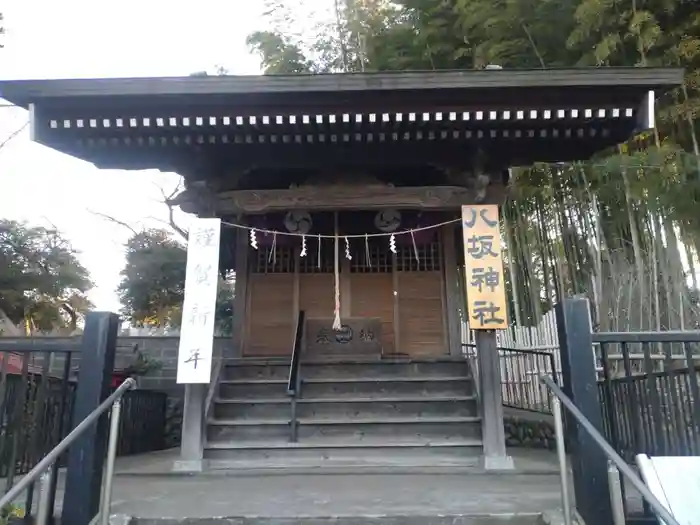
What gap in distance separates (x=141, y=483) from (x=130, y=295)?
560 inches

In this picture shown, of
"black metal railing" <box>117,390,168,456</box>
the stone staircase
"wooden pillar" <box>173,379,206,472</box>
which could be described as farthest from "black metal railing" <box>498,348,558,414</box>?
"black metal railing" <box>117,390,168,456</box>

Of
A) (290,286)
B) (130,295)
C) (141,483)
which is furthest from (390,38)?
(130,295)

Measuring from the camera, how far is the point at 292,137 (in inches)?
231

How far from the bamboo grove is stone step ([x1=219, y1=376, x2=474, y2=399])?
343cm

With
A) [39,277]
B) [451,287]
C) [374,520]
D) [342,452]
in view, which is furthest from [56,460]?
[39,277]

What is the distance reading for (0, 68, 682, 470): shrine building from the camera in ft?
17.6

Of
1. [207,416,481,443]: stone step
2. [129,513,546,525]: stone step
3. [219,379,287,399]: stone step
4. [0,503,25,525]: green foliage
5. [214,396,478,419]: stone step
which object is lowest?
[129,513,546,525]: stone step

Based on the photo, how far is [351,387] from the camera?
6.84 meters

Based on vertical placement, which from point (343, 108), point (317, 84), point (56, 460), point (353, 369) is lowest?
point (56, 460)

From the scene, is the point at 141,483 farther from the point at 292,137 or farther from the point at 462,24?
the point at 462,24

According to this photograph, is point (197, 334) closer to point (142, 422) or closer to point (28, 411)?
point (28, 411)

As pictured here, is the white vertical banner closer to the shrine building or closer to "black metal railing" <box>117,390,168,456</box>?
the shrine building

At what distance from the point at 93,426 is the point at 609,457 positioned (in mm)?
2890

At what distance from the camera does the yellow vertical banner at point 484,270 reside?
232 inches
